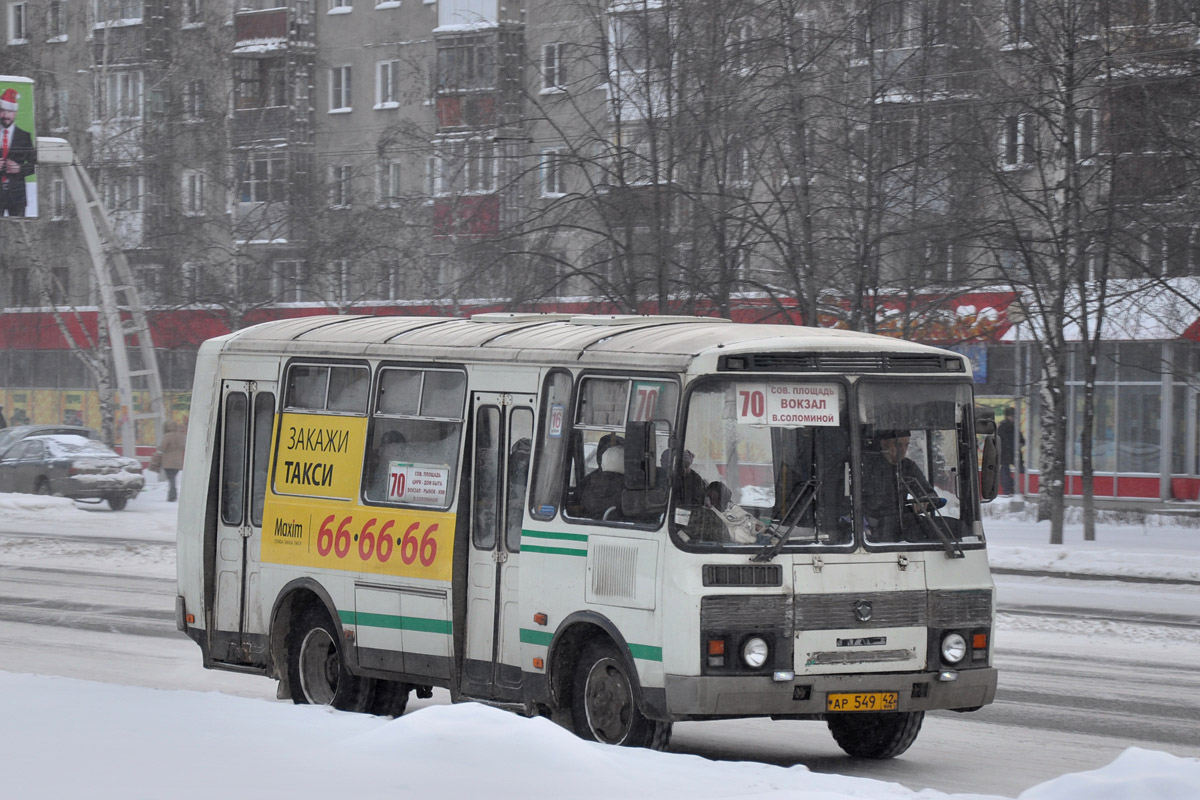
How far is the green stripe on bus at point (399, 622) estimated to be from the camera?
10188mm

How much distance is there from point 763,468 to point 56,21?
A: 43851mm

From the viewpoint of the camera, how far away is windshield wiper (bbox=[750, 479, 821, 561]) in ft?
28.6

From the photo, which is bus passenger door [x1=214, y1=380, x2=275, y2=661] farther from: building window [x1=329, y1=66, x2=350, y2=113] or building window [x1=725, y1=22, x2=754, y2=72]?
building window [x1=329, y1=66, x2=350, y2=113]

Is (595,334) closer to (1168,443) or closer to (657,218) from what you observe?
(657,218)

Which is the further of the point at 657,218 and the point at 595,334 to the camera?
the point at 657,218

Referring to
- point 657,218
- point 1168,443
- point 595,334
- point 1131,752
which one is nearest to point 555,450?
point 595,334

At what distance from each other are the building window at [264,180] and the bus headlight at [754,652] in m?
40.6

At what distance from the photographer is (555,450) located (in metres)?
9.70

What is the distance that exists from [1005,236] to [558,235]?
244 inches

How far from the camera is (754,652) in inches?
A: 342

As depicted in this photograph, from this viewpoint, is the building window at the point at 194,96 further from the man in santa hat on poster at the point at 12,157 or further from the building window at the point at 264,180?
the man in santa hat on poster at the point at 12,157

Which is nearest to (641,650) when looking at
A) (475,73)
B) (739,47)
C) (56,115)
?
(739,47)

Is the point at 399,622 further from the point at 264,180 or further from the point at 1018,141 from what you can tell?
the point at 264,180

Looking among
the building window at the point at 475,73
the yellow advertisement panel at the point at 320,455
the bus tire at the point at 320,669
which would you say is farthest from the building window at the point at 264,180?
the bus tire at the point at 320,669
